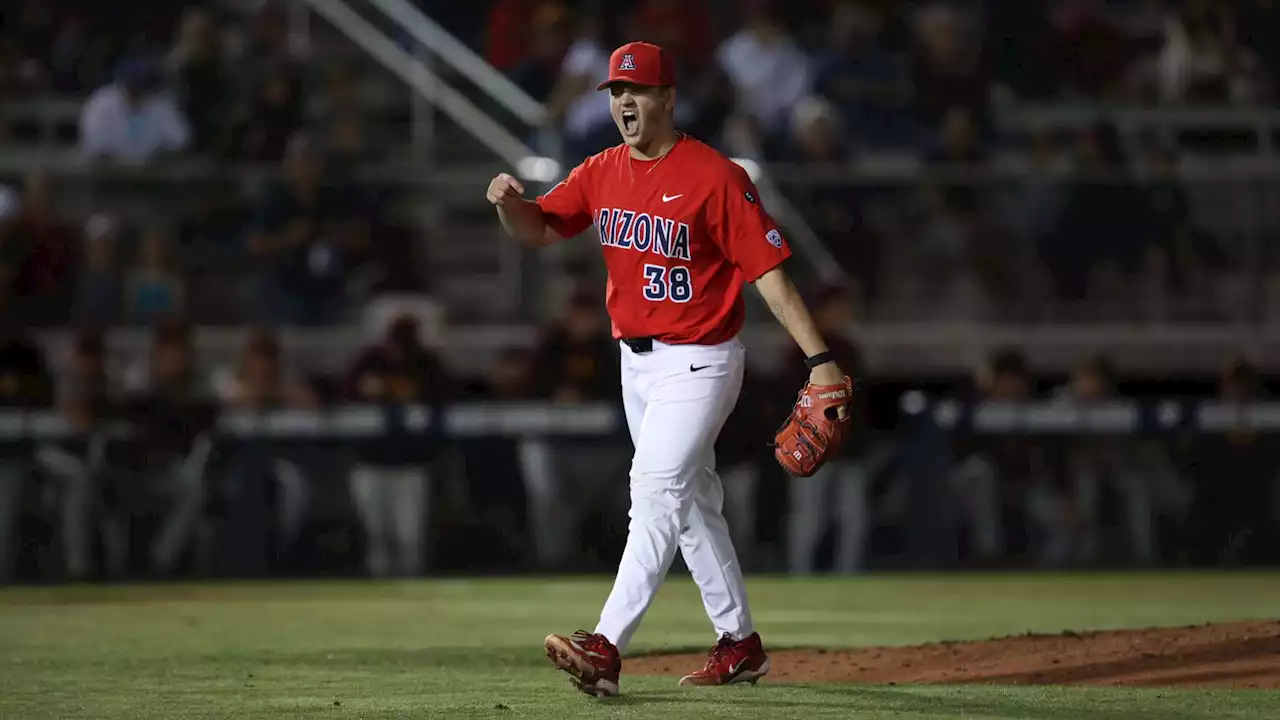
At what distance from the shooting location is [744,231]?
654cm

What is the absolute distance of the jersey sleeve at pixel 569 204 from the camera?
6.97 m

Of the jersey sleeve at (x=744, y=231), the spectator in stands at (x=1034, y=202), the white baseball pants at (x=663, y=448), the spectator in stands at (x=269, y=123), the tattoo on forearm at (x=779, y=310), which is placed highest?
the spectator in stands at (x=269, y=123)

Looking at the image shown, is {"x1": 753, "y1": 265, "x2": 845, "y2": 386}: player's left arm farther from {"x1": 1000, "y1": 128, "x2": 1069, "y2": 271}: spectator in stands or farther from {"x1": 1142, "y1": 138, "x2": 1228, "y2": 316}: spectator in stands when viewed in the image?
{"x1": 1142, "y1": 138, "x2": 1228, "y2": 316}: spectator in stands

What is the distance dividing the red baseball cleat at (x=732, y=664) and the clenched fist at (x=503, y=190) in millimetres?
1632

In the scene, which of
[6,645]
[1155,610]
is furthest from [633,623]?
[1155,610]

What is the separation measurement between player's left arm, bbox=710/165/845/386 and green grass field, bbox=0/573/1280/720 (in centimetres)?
112

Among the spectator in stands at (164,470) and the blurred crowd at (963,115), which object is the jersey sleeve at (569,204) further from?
the blurred crowd at (963,115)

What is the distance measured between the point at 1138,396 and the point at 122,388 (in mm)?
7413

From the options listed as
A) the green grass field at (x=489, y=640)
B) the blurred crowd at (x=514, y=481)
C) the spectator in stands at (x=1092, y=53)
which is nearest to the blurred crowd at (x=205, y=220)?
the blurred crowd at (x=514, y=481)

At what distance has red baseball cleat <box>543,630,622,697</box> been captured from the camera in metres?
6.20

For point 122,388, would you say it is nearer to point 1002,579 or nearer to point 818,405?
point 1002,579

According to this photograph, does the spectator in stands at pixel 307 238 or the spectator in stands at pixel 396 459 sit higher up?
the spectator in stands at pixel 307 238

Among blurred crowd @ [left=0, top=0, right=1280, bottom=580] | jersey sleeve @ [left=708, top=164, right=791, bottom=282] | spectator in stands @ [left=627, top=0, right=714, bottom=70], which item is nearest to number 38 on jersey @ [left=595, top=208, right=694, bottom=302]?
jersey sleeve @ [left=708, top=164, right=791, bottom=282]

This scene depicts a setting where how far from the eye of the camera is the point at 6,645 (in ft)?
29.1
